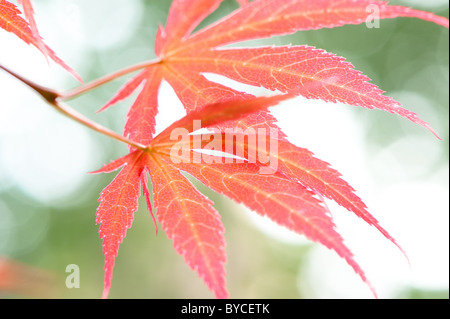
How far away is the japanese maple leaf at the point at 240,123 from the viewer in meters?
0.44

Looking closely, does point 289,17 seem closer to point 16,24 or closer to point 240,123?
point 240,123

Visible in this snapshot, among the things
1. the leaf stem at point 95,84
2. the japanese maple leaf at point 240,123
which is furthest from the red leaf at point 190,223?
the leaf stem at point 95,84

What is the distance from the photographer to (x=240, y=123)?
504 millimetres

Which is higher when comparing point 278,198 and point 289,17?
point 289,17

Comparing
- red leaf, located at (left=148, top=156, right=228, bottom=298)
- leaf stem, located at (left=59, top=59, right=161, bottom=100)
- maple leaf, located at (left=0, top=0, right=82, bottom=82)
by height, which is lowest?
red leaf, located at (left=148, top=156, right=228, bottom=298)

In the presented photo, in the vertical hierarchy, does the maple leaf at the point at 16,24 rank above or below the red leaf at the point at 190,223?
above

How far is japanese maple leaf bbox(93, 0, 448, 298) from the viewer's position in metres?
0.44

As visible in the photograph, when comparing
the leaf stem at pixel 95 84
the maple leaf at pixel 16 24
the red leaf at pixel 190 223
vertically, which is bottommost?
the red leaf at pixel 190 223

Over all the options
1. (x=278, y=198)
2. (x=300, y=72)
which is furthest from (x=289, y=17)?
(x=278, y=198)

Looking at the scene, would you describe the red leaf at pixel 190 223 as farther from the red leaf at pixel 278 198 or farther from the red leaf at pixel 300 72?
the red leaf at pixel 300 72

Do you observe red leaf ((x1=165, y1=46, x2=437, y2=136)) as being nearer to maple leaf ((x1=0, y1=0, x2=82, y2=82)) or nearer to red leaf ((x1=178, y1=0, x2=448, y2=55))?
red leaf ((x1=178, y1=0, x2=448, y2=55))

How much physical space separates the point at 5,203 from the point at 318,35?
4.64 m

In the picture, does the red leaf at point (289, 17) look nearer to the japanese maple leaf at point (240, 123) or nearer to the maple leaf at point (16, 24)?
the japanese maple leaf at point (240, 123)

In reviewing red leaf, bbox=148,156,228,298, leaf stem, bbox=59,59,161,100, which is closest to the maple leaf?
leaf stem, bbox=59,59,161,100
